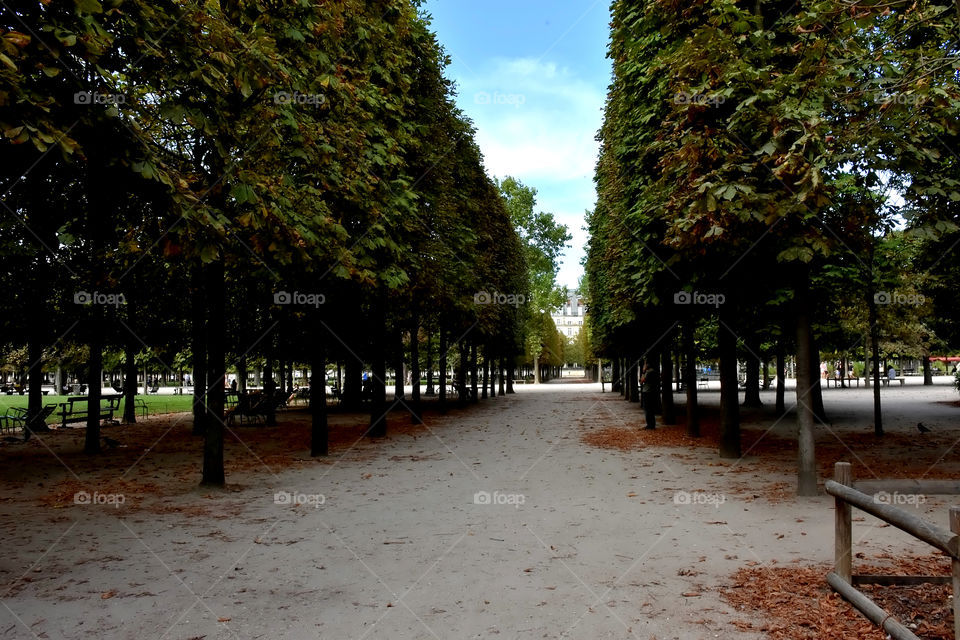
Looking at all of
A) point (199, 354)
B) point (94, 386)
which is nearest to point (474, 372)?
point (199, 354)

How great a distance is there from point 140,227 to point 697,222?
7581 mm

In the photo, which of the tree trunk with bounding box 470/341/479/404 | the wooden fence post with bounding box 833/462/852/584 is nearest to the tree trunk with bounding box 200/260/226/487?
the wooden fence post with bounding box 833/462/852/584

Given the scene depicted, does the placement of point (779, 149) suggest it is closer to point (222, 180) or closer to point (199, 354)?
point (222, 180)

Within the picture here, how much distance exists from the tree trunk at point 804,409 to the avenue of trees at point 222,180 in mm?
7238

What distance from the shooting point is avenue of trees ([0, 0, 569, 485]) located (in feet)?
20.1

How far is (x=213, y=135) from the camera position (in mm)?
7438

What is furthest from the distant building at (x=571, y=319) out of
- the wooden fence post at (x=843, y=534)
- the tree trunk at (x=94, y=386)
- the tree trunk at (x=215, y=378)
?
the wooden fence post at (x=843, y=534)

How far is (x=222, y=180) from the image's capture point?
8.16 meters

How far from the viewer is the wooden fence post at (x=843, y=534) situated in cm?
552

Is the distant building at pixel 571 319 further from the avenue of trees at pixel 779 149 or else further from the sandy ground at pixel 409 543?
the sandy ground at pixel 409 543

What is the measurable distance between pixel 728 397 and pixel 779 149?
7.03 m

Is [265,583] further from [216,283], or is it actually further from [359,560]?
[216,283]

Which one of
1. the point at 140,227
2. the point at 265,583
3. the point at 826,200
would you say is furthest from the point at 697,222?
the point at 140,227

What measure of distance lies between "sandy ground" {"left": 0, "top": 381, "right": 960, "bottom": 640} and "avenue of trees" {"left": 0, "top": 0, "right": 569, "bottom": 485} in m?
2.19
